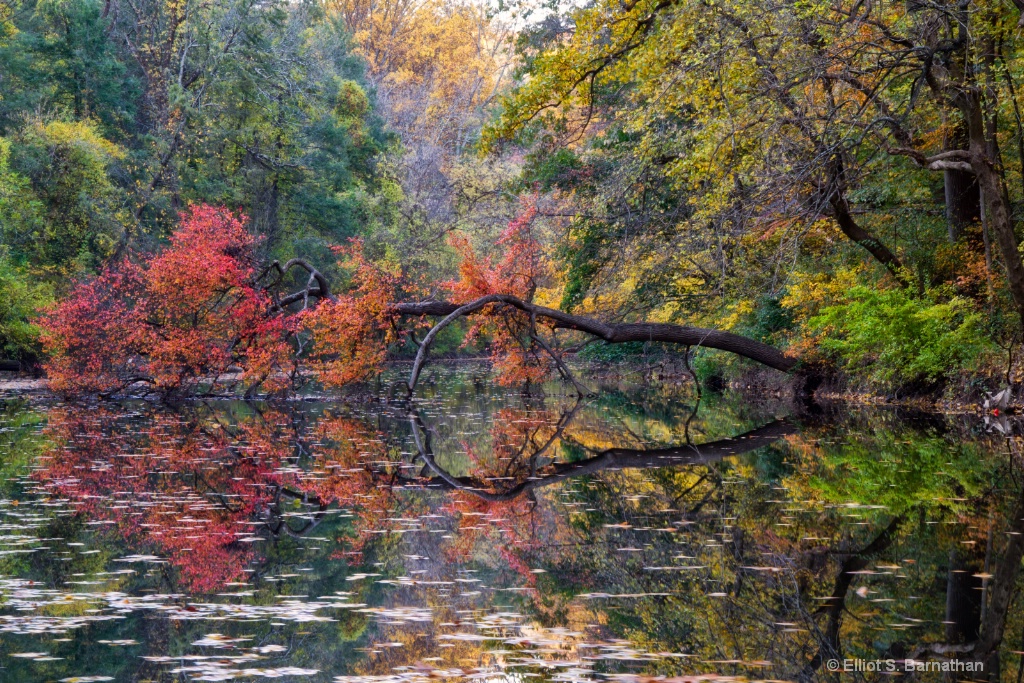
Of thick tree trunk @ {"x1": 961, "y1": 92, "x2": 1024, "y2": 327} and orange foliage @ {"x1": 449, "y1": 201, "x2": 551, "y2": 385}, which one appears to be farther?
orange foliage @ {"x1": 449, "y1": 201, "x2": 551, "y2": 385}

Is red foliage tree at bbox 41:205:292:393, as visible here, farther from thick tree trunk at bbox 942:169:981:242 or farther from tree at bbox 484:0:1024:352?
thick tree trunk at bbox 942:169:981:242

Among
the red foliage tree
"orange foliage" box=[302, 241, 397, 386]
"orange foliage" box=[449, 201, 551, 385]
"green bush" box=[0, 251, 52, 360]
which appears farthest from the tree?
"green bush" box=[0, 251, 52, 360]

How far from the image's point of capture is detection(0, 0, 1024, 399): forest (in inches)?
587

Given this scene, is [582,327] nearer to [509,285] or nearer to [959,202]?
[509,285]

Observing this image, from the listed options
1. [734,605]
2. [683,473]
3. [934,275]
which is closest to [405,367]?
[934,275]

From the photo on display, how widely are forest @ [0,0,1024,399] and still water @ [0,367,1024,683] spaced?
15.4 feet

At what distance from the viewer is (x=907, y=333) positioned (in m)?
19.4

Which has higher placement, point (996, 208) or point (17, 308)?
point (996, 208)

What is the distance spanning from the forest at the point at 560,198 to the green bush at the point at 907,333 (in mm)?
81

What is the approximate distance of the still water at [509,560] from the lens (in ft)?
17.2

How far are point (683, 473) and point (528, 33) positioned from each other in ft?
57.7

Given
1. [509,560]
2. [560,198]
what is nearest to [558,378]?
[560,198]

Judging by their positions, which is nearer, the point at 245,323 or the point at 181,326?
the point at 245,323

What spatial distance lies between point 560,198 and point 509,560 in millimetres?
20602
